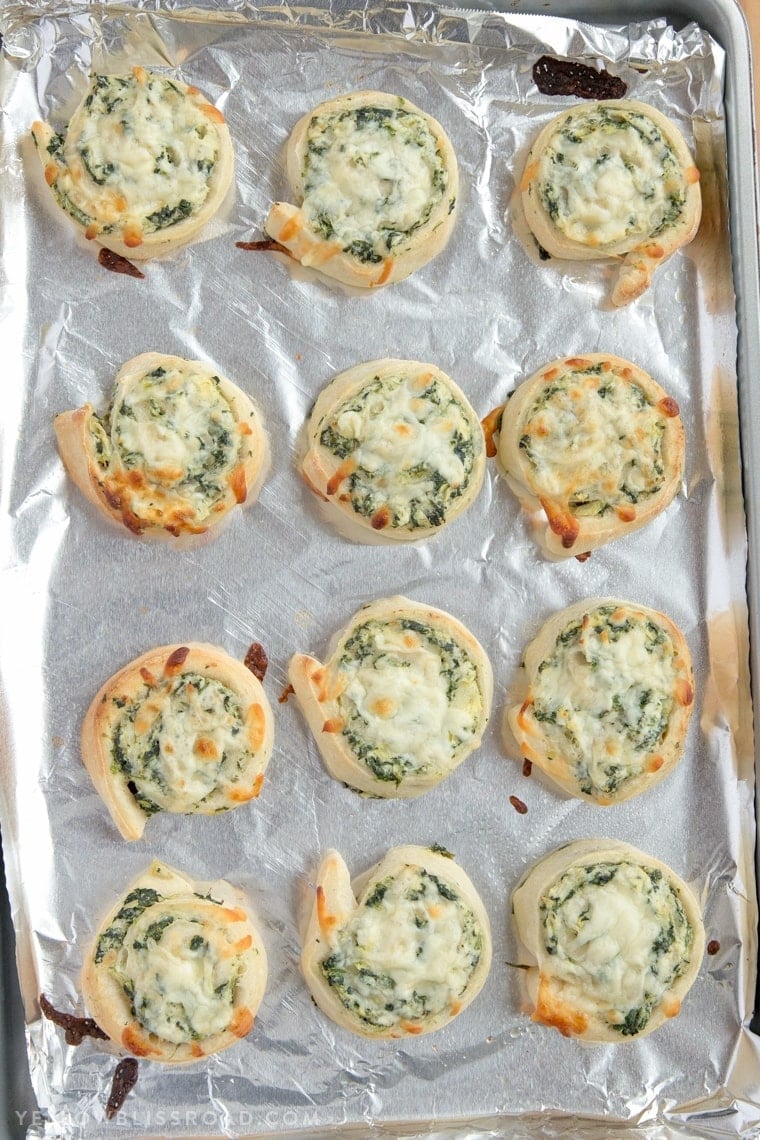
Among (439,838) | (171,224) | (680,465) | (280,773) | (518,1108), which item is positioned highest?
(171,224)

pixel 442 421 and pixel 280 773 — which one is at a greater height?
pixel 442 421

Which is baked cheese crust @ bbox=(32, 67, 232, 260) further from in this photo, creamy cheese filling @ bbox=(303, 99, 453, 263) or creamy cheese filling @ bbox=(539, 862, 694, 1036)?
creamy cheese filling @ bbox=(539, 862, 694, 1036)

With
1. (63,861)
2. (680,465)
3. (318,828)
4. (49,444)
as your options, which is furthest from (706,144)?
(63,861)

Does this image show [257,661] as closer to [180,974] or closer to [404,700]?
[404,700]

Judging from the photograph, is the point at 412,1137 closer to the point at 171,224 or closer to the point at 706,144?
the point at 171,224

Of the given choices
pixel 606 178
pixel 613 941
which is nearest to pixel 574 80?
pixel 606 178

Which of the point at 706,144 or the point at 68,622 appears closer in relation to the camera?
the point at 68,622
